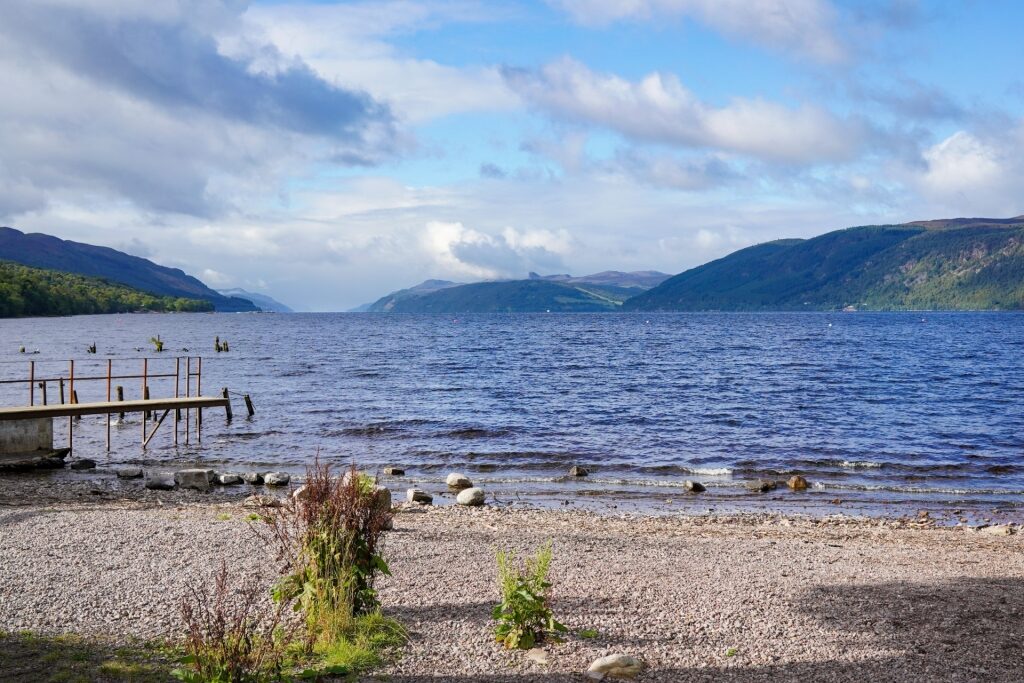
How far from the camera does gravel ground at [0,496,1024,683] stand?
29.0ft

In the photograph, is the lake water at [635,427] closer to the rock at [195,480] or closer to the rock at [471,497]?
the rock at [471,497]

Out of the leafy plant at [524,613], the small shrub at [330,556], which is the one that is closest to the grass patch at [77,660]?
the small shrub at [330,556]

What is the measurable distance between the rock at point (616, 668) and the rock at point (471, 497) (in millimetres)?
11953

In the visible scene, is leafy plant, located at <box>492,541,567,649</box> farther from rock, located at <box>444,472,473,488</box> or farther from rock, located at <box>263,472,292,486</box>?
rock, located at <box>263,472,292,486</box>

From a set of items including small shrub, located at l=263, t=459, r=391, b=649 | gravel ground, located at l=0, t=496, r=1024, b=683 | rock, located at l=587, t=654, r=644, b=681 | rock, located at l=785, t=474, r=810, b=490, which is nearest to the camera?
rock, located at l=587, t=654, r=644, b=681

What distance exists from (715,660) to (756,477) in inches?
648

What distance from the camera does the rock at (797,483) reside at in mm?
22859

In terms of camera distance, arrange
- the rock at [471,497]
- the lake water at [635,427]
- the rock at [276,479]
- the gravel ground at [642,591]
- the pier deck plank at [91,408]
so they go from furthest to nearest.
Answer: the pier deck plank at [91,408] → the lake water at [635,427] → the rock at [276,479] → the rock at [471,497] → the gravel ground at [642,591]

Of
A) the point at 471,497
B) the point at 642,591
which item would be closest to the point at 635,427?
the point at 471,497

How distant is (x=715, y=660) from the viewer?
883 cm

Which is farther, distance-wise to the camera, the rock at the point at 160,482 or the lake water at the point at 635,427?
the lake water at the point at 635,427

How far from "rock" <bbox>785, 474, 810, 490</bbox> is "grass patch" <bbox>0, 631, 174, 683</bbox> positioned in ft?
58.8

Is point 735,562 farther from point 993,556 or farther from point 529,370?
point 529,370

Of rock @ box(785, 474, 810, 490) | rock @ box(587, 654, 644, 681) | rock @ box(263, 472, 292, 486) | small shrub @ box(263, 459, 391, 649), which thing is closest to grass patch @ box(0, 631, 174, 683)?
small shrub @ box(263, 459, 391, 649)
